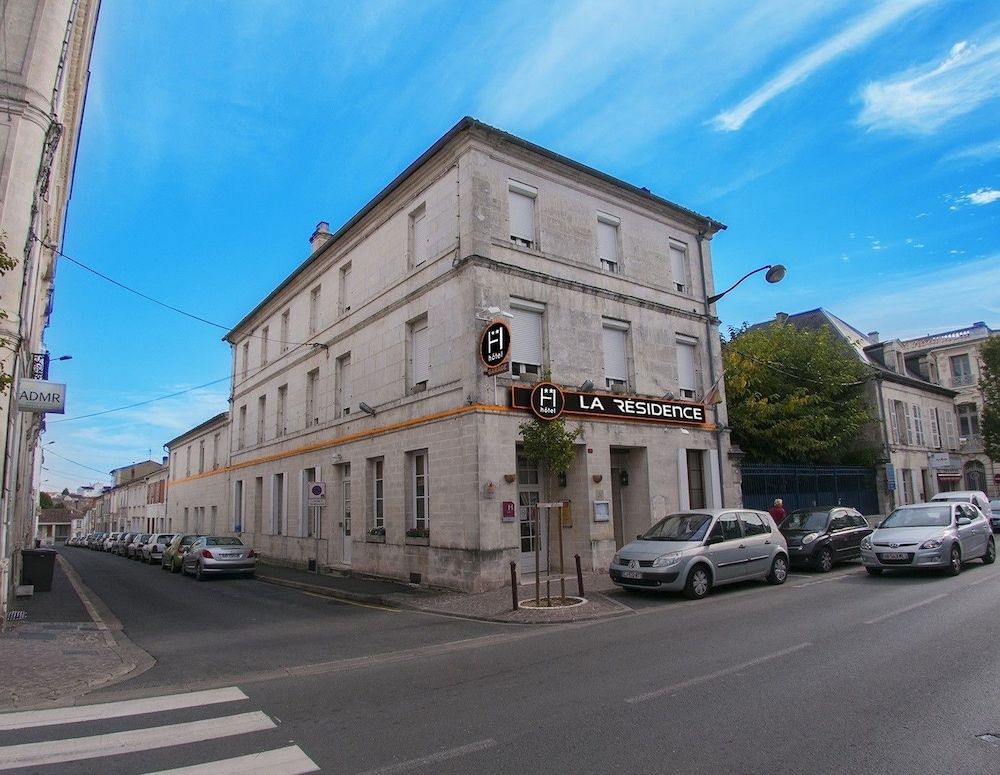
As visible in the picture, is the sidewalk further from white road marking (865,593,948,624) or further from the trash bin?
white road marking (865,593,948,624)

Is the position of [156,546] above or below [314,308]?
below

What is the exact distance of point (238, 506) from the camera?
1146 inches

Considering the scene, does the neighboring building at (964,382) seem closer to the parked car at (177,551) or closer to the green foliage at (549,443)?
the green foliage at (549,443)

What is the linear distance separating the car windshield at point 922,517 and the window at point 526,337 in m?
8.77

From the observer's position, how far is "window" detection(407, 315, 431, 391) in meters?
16.5

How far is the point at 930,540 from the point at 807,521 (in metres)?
3.29

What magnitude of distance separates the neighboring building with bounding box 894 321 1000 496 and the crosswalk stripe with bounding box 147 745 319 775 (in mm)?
37990

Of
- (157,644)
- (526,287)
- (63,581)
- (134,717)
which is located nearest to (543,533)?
(526,287)

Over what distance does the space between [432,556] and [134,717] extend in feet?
30.9

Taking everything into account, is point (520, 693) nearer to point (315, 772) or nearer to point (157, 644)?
point (315, 772)

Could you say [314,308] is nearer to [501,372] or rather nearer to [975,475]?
[501,372]

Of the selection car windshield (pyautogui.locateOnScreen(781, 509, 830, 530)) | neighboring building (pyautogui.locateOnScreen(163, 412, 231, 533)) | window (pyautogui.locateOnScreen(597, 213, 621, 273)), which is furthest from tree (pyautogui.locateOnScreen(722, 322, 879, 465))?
neighboring building (pyautogui.locateOnScreen(163, 412, 231, 533))

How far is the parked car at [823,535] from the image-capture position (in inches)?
597

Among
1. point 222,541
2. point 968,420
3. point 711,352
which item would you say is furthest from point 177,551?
point 968,420
